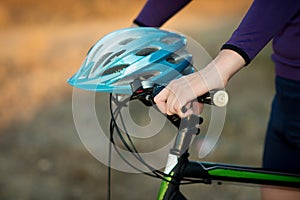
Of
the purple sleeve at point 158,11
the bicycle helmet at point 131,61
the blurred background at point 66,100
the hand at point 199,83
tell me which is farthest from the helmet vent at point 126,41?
the blurred background at point 66,100

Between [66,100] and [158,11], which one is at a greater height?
[158,11]

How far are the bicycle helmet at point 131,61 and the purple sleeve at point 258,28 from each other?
0.19 m

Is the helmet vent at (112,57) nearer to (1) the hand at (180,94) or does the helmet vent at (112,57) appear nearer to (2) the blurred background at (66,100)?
(1) the hand at (180,94)

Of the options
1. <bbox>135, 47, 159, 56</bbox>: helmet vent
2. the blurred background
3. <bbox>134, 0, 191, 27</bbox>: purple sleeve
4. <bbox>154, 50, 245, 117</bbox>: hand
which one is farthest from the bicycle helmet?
the blurred background

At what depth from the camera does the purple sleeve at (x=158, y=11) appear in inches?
74.6

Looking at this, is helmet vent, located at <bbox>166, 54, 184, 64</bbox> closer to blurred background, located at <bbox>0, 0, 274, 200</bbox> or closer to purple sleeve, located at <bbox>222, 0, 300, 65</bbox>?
purple sleeve, located at <bbox>222, 0, 300, 65</bbox>

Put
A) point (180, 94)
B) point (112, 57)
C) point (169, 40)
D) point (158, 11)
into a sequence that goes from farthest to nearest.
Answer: point (158, 11), point (169, 40), point (112, 57), point (180, 94)

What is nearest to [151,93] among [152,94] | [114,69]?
[152,94]

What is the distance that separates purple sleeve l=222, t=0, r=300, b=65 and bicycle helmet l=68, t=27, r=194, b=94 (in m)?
0.19

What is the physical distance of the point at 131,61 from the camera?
1487 mm

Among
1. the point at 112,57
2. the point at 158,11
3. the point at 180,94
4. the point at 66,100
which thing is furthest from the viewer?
the point at 66,100

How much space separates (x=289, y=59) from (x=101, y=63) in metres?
0.52

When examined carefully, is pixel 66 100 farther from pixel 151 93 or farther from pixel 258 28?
pixel 258 28

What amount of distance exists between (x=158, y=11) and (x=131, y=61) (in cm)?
46
